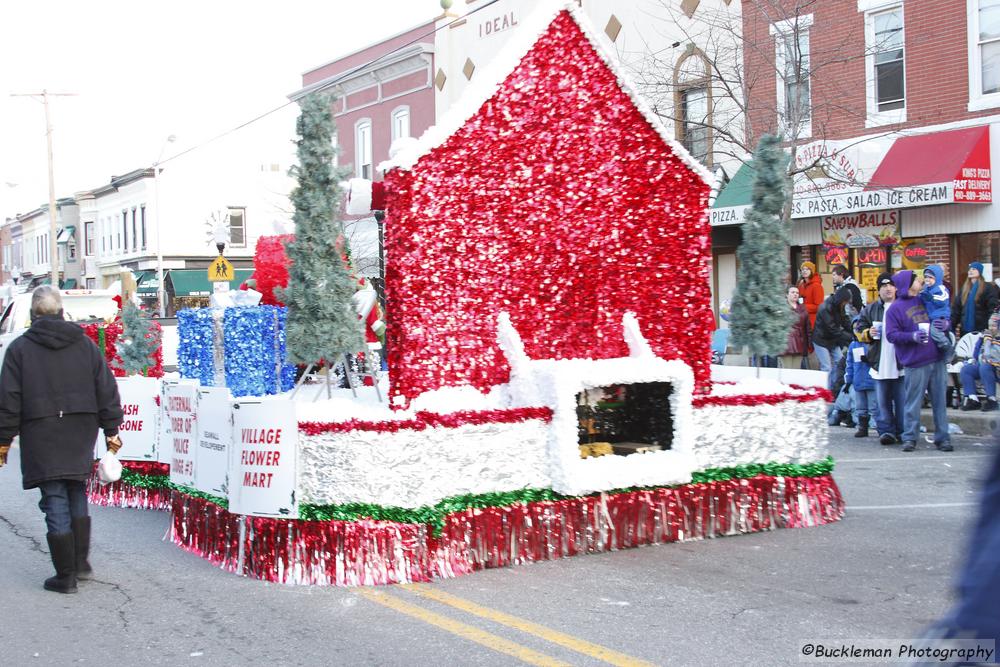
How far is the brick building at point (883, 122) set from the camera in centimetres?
1681

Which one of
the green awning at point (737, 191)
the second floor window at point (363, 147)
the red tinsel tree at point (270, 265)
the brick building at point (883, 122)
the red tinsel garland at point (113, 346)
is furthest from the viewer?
the second floor window at point (363, 147)

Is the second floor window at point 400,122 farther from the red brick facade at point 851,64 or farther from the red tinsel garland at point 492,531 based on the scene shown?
the red tinsel garland at point 492,531

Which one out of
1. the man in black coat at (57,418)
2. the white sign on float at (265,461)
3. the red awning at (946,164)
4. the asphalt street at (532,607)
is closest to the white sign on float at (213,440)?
the white sign on float at (265,461)

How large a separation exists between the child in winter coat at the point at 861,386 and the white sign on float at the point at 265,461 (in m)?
8.09

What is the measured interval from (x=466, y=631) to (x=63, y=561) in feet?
8.70

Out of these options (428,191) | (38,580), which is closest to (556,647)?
(428,191)

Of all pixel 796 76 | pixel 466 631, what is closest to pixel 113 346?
pixel 466 631

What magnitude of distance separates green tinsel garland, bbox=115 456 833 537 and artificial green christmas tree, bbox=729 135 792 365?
1044 mm

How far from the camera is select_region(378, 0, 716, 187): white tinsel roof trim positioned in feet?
23.3

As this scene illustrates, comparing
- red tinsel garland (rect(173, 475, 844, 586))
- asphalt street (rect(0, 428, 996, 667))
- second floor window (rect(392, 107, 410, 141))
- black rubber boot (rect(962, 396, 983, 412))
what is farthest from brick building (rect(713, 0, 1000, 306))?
second floor window (rect(392, 107, 410, 141))

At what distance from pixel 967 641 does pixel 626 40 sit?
21.9 meters

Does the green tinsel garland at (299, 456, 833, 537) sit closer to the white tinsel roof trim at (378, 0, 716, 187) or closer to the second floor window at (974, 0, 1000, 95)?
the white tinsel roof trim at (378, 0, 716, 187)

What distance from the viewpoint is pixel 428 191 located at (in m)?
7.10

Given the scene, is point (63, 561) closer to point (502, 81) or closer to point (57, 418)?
point (57, 418)
